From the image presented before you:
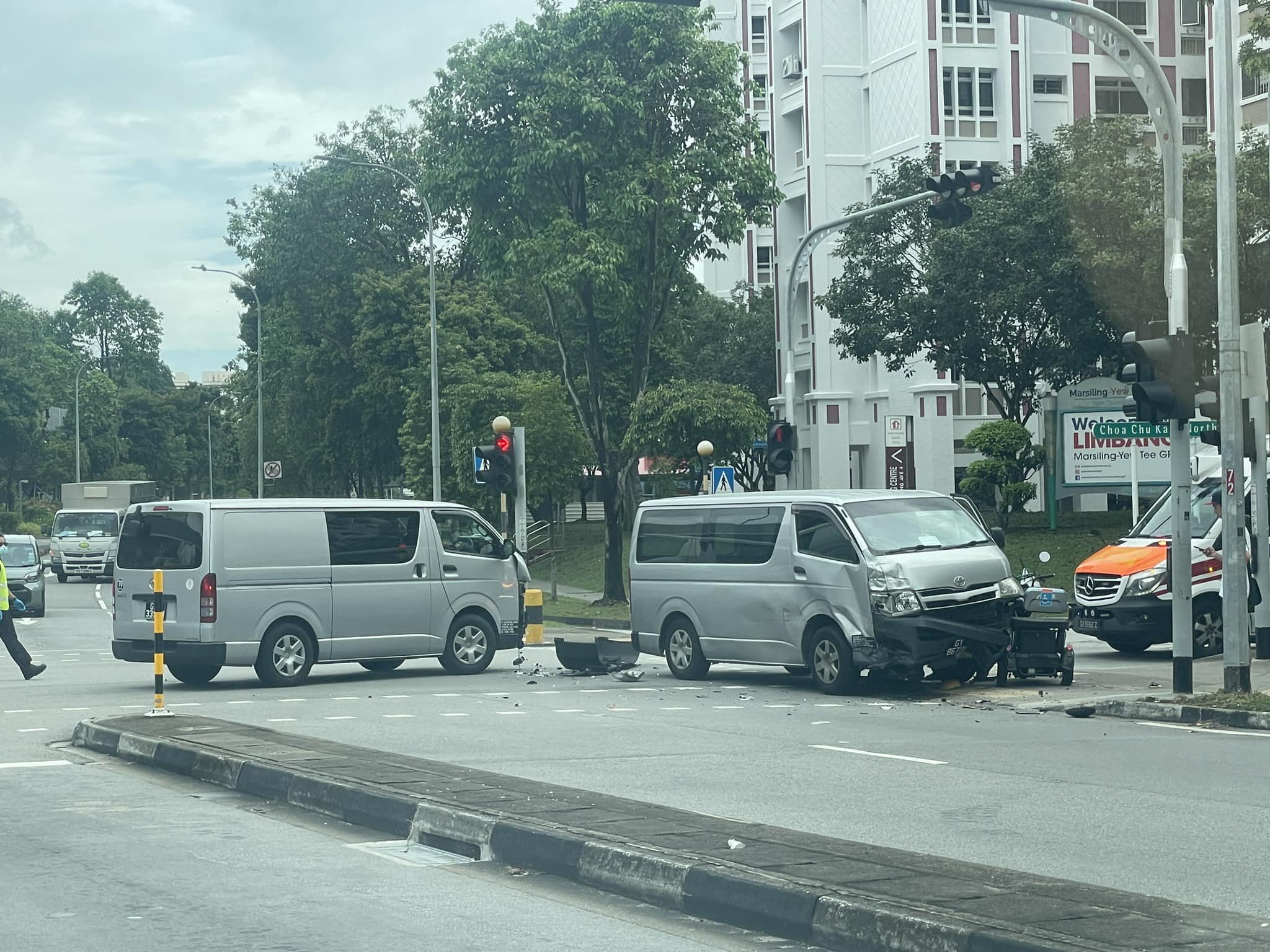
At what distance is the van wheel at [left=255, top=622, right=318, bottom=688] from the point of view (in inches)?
730

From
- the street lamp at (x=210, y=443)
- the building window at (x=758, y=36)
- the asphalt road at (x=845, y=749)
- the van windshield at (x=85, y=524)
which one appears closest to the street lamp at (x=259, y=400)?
the van windshield at (x=85, y=524)

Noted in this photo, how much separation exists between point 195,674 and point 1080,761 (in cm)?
1118

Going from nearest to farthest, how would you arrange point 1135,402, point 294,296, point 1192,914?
point 1192,914, point 1135,402, point 294,296

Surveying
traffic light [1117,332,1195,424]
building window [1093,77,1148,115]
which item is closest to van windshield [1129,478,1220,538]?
traffic light [1117,332,1195,424]

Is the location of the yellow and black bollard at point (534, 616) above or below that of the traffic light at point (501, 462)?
below

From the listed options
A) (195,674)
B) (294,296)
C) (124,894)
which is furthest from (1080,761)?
(294,296)

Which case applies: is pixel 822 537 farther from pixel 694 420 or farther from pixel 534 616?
pixel 694 420

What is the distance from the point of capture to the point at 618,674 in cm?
1997

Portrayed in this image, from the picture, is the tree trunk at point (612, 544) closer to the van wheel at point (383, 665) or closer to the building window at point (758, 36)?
the van wheel at point (383, 665)

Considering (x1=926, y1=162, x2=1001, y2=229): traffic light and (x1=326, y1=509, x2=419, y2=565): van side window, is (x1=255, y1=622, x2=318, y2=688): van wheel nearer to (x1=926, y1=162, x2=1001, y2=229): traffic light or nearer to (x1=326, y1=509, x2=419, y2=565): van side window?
(x1=326, y1=509, x2=419, y2=565): van side window

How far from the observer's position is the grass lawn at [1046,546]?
38438mm

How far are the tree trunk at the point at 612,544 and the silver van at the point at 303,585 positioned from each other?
14.9m

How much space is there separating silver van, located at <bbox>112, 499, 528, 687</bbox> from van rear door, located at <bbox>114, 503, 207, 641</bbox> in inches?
0.6

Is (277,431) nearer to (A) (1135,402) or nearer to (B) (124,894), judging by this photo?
(A) (1135,402)
